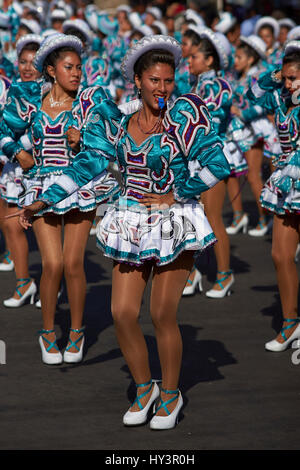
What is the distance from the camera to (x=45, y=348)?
6.55 metres

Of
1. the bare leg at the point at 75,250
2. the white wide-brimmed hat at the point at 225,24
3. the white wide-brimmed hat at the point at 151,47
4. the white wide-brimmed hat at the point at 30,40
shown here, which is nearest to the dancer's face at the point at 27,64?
the white wide-brimmed hat at the point at 30,40

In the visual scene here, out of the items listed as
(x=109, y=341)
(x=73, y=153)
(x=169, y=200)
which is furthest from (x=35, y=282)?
(x=169, y=200)

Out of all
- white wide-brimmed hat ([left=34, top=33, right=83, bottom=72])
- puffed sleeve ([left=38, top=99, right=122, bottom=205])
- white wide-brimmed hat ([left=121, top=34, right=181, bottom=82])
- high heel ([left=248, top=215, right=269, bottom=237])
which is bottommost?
high heel ([left=248, top=215, right=269, bottom=237])

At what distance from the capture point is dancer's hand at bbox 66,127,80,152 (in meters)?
6.40

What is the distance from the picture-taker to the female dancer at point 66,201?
6.48 m

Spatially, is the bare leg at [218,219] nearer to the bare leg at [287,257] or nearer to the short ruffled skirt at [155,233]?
the bare leg at [287,257]

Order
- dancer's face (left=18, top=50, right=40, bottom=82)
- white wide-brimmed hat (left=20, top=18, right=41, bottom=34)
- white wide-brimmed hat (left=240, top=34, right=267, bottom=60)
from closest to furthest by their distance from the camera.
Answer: dancer's face (left=18, top=50, right=40, bottom=82) < white wide-brimmed hat (left=240, top=34, right=267, bottom=60) < white wide-brimmed hat (left=20, top=18, right=41, bottom=34)

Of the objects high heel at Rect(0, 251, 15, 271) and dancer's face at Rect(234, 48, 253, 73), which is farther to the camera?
dancer's face at Rect(234, 48, 253, 73)

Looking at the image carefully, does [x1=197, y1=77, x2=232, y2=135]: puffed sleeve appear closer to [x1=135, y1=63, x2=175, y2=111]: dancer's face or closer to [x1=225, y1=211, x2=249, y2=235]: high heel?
[x1=135, y1=63, x2=175, y2=111]: dancer's face

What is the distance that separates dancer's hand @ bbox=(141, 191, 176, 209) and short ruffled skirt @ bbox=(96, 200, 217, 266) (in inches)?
1.1

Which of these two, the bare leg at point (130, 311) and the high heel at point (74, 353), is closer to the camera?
the bare leg at point (130, 311)

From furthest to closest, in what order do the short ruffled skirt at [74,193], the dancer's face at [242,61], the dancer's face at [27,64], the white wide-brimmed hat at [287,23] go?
the white wide-brimmed hat at [287,23], the dancer's face at [242,61], the dancer's face at [27,64], the short ruffled skirt at [74,193]

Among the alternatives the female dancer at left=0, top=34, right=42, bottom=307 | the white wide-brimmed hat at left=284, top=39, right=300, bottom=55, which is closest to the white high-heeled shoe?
the female dancer at left=0, top=34, right=42, bottom=307
